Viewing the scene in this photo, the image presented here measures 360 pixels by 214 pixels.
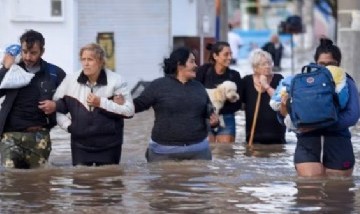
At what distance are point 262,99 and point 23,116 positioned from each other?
3991 millimetres

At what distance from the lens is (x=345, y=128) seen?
1309 cm

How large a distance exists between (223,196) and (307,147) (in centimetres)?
100

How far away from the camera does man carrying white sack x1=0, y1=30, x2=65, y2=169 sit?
13.9 metres

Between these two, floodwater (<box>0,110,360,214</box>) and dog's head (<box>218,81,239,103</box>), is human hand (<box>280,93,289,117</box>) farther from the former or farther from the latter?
dog's head (<box>218,81,239,103</box>)

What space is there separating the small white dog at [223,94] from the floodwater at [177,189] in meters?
0.91

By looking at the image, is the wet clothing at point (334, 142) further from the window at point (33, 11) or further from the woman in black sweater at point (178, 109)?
the window at point (33, 11)

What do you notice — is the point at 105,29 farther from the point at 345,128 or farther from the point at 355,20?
the point at 345,128

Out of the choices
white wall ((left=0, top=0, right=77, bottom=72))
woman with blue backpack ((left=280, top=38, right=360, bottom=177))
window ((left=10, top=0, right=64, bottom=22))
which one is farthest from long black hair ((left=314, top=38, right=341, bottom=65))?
window ((left=10, top=0, right=64, bottom=22))

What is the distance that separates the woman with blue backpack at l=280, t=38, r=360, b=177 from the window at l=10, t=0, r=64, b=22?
15.4 metres

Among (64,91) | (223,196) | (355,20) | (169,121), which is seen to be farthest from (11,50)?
(355,20)

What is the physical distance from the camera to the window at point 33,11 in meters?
27.9

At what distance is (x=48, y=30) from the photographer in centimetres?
2803

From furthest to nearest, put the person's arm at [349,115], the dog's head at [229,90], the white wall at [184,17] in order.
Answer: the white wall at [184,17] < the dog's head at [229,90] < the person's arm at [349,115]

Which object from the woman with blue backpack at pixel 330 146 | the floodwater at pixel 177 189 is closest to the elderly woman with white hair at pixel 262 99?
the floodwater at pixel 177 189
